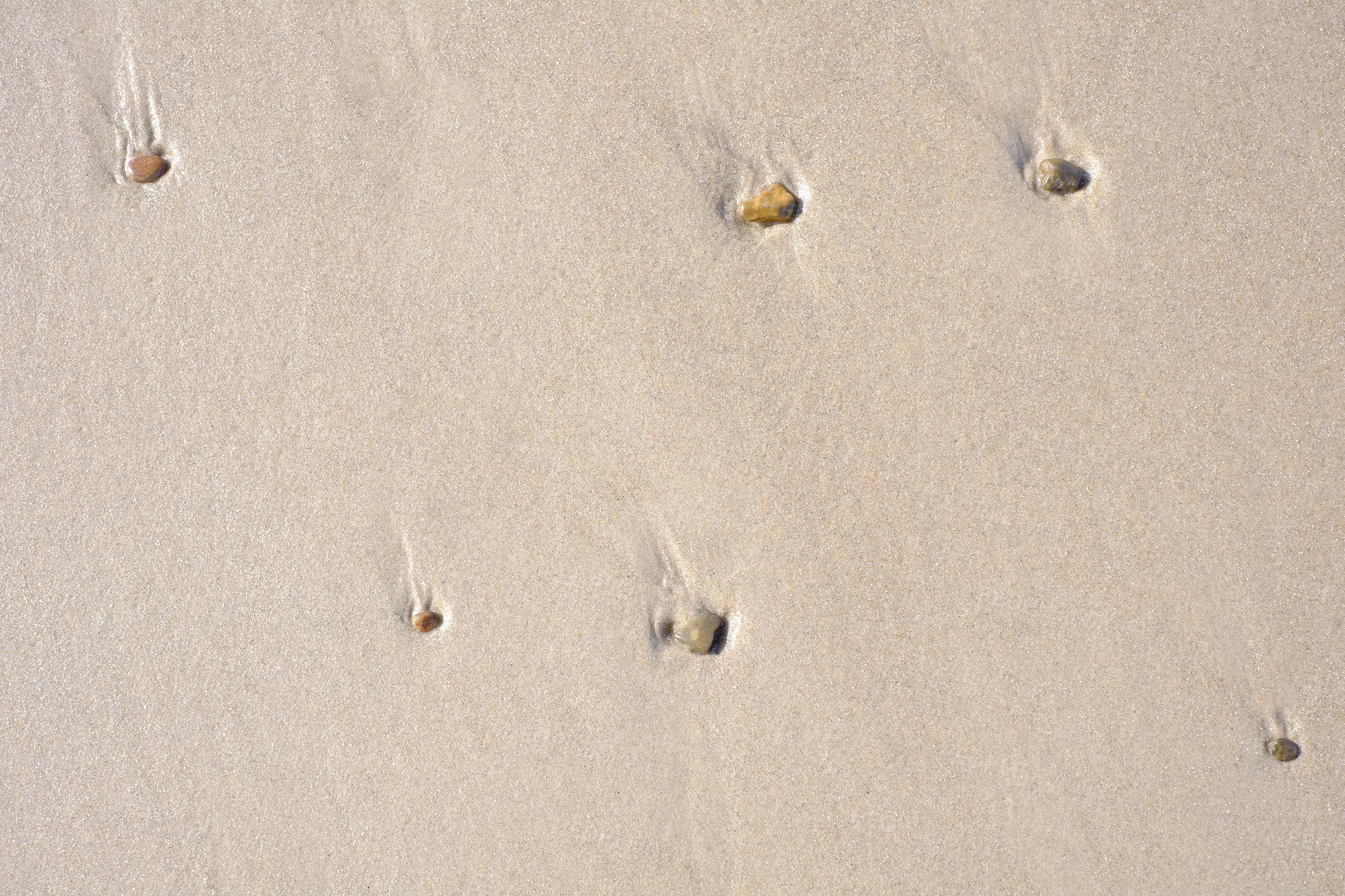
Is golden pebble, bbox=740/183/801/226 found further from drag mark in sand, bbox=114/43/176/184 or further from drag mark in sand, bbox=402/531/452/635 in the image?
drag mark in sand, bbox=114/43/176/184

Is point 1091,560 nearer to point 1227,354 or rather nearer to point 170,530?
point 1227,354

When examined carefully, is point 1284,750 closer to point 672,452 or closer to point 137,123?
point 672,452

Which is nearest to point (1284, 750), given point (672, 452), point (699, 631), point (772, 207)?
point (699, 631)

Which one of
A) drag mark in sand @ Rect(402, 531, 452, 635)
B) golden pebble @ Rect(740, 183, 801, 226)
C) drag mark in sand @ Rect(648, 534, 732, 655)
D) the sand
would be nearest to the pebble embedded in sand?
the sand

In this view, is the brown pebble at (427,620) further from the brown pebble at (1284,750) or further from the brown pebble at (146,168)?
the brown pebble at (1284,750)

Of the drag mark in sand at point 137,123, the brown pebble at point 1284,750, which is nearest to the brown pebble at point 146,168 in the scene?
the drag mark in sand at point 137,123

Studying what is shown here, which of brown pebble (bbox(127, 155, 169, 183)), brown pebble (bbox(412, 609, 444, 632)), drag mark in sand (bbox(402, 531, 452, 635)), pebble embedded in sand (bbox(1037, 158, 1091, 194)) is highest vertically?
pebble embedded in sand (bbox(1037, 158, 1091, 194))

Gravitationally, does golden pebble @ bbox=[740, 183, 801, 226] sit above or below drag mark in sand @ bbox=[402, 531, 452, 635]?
above
